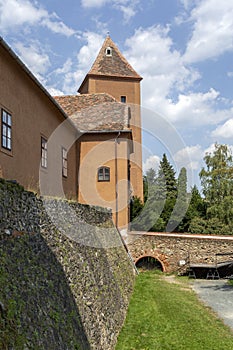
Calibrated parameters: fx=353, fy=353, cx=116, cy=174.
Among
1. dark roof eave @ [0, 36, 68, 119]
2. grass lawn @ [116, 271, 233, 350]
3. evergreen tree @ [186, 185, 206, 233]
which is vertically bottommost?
grass lawn @ [116, 271, 233, 350]

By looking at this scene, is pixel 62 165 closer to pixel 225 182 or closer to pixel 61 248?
pixel 61 248

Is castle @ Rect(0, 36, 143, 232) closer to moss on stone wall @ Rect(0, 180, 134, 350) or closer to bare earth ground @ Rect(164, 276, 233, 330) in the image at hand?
moss on stone wall @ Rect(0, 180, 134, 350)

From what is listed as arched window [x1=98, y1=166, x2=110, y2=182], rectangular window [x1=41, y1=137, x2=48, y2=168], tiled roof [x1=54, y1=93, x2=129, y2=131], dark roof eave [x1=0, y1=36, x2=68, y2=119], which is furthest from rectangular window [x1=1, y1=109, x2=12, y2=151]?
arched window [x1=98, y1=166, x2=110, y2=182]

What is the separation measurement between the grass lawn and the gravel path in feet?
1.59

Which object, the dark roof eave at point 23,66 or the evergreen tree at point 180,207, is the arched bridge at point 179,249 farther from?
the dark roof eave at point 23,66

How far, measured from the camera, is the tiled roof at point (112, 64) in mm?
32134

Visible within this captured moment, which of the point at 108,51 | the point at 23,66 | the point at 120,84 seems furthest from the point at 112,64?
the point at 23,66

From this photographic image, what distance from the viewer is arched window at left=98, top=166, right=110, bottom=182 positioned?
21453 mm

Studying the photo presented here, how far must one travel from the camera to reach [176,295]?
52.7 ft

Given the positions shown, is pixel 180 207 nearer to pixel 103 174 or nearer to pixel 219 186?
pixel 219 186

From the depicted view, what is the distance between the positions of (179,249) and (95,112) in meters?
10.7

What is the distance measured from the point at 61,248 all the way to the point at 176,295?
10.1 m

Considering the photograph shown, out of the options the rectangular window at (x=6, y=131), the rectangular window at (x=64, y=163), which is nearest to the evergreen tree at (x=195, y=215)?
the rectangular window at (x=64, y=163)

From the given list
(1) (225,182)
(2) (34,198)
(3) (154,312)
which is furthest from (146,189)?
(2) (34,198)
